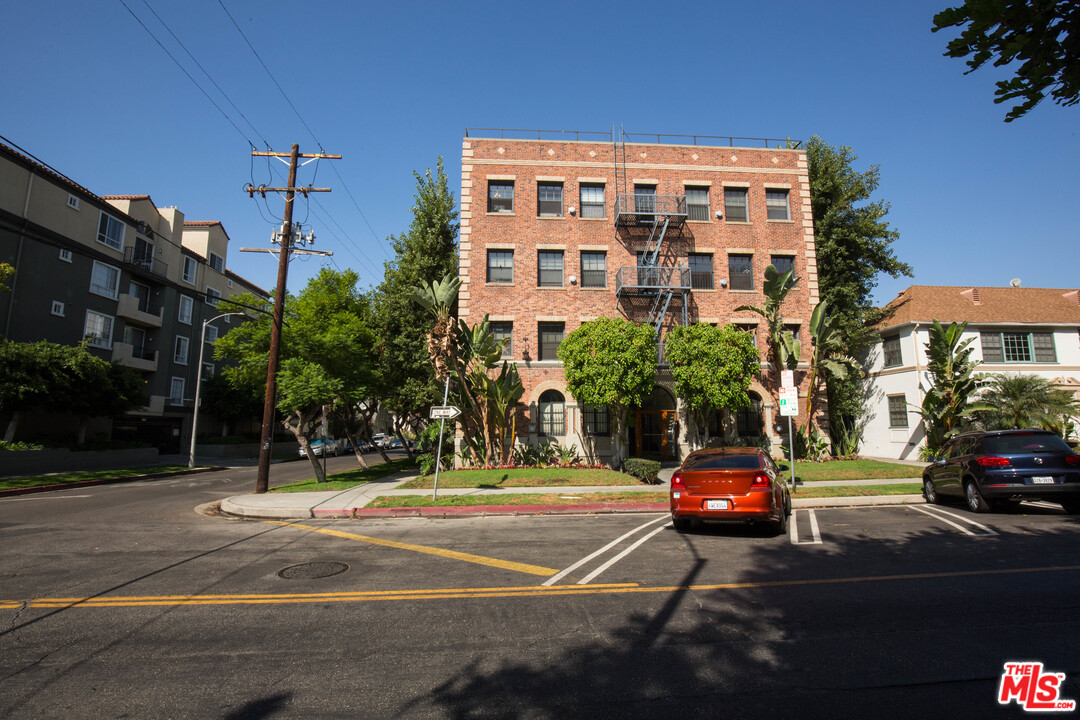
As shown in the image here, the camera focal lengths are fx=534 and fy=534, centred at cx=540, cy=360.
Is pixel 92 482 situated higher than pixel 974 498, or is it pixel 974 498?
Result: pixel 974 498

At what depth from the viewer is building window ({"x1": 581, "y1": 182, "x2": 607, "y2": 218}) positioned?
77.9 feet

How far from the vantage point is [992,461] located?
10.6m

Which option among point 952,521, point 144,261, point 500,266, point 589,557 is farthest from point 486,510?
point 144,261

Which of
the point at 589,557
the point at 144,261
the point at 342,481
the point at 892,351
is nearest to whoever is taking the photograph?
the point at 589,557

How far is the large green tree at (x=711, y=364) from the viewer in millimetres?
19062

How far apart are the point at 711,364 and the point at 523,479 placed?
797 cm

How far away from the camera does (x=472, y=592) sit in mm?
5930

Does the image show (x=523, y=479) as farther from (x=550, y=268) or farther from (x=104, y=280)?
(x=104, y=280)

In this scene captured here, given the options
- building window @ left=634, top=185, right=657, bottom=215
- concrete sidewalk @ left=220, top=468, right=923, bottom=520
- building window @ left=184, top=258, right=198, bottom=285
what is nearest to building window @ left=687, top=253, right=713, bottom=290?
building window @ left=634, top=185, right=657, bottom=215

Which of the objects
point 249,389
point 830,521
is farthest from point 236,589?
point 249,389

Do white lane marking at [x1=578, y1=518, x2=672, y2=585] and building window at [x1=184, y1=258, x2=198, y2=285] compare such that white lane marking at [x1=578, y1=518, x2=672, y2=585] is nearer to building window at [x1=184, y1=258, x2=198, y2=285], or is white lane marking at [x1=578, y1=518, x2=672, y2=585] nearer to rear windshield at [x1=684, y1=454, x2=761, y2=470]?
rear windshield at [x1=684, y1=454, x2=761, y2=470]

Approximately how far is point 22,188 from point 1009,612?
39.3 metres

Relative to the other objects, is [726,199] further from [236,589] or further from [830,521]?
[236,589]

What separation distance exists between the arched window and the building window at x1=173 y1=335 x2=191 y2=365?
38039mm
